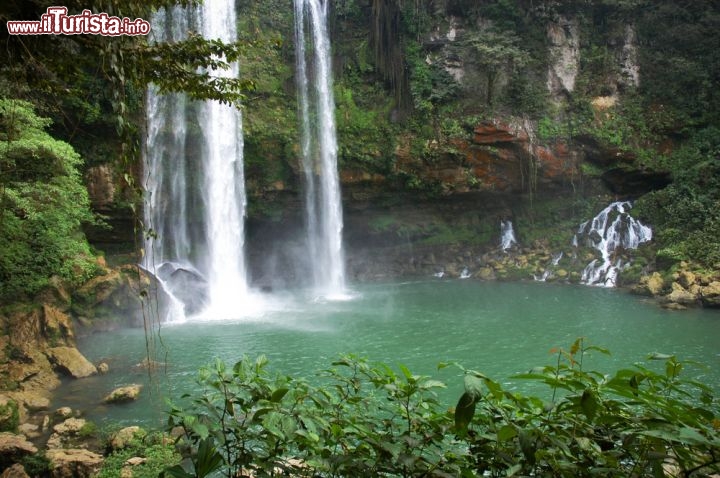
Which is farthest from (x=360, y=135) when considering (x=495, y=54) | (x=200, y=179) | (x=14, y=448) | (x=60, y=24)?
(x=60, y=24)

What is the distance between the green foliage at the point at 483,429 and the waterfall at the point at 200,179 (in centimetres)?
1676

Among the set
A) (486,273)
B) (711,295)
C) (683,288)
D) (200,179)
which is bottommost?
(711,295)

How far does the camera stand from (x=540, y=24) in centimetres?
2386

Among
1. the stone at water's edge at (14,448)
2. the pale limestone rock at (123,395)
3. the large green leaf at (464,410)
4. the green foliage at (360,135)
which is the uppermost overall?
the green foliage at (360,135)

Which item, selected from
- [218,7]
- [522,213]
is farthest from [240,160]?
[522,213]

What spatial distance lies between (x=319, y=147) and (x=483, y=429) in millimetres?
19850

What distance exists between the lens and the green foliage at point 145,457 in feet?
18.3

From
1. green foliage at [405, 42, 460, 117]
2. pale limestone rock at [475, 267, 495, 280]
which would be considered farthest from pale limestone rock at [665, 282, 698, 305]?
green foliage at [405, 42, 460, 117]

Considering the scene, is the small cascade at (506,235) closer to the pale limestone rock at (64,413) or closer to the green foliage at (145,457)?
the pale limestone rock at (64,413)

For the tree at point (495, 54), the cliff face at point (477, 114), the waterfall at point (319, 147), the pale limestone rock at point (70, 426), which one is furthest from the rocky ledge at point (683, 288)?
the pale limestone rock at point (70, 426)

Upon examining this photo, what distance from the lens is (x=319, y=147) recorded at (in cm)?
2141

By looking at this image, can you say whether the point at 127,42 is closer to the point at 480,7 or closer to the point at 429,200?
the point at 429,200

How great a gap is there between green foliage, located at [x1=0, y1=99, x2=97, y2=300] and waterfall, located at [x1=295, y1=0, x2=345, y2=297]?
1089cm

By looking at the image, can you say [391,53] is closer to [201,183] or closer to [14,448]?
[201,183]
